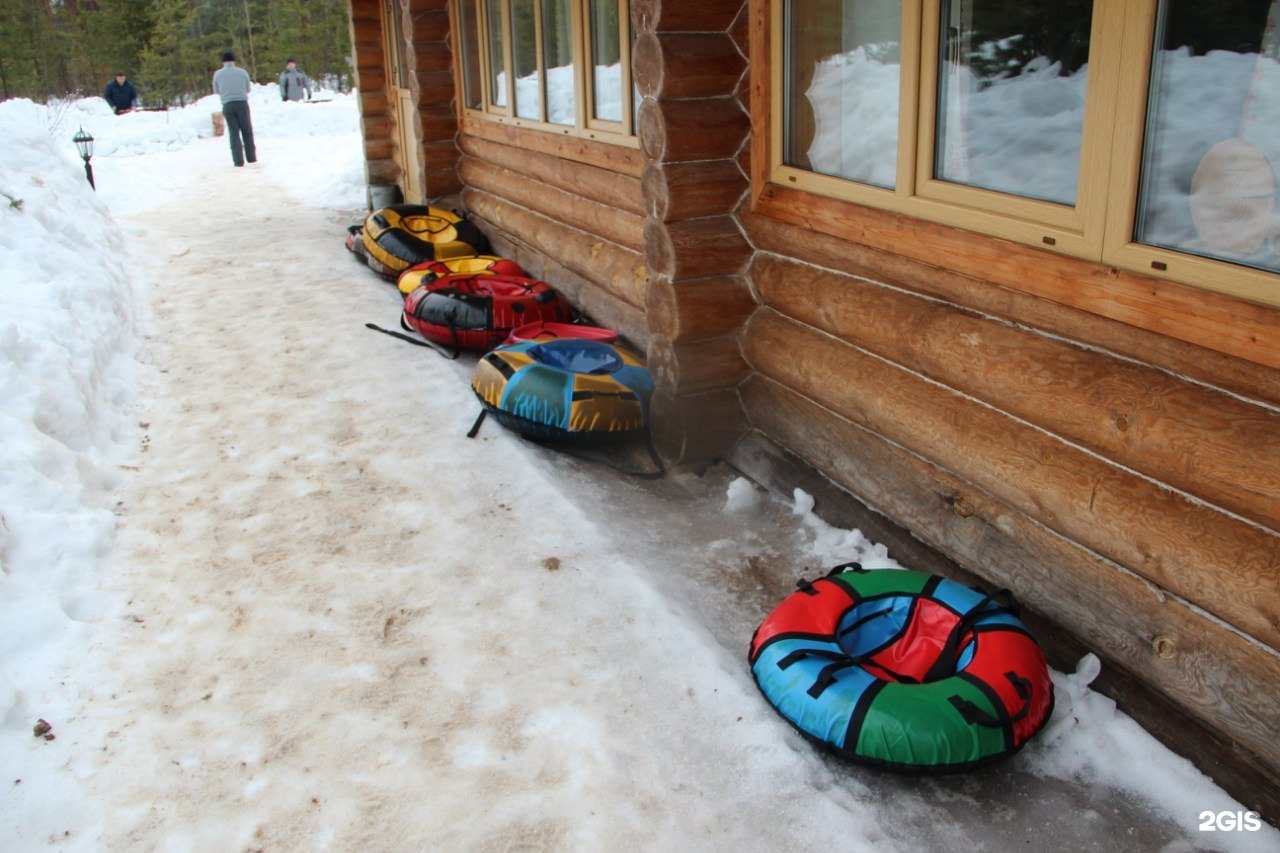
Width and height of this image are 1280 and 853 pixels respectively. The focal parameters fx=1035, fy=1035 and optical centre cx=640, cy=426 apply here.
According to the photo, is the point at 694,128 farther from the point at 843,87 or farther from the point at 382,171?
the point at 382,171

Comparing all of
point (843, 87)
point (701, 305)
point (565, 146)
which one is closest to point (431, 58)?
point (565, 146)

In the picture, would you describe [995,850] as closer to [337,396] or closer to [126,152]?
[337,396]

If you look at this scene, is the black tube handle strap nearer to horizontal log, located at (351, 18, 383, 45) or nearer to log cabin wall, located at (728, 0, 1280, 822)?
log cabin wall, located at (728, 0, 1280, 822)

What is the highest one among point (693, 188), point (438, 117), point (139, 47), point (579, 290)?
point (139, 47)

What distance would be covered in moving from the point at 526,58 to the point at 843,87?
3.87 m

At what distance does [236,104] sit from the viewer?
15844 mm

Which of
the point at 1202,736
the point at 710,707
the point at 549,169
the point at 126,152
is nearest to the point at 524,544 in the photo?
the point at 710,707

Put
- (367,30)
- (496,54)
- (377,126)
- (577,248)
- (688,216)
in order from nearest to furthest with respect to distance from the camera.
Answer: (688,216) < (577,248) < (496,54) < (367,30) < (377,126)

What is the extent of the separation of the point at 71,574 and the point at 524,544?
1.68 m

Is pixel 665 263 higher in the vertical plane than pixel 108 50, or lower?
lower

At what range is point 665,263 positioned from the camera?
4.59m

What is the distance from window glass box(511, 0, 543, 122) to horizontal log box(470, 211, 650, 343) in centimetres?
99

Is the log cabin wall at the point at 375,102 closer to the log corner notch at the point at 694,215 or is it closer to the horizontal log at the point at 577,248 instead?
the horizontal log at the point at 577,248

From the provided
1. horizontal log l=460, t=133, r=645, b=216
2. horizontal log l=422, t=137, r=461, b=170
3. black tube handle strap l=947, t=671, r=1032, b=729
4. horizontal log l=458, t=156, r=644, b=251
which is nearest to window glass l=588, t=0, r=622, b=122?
horizontal log l=460, t=133, r=645, b=216
